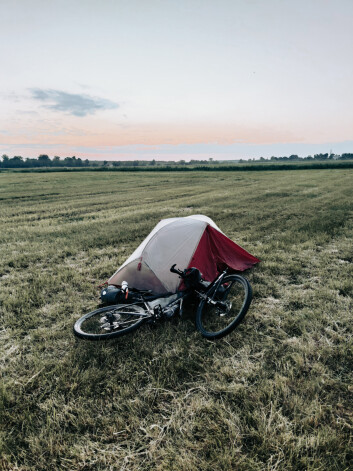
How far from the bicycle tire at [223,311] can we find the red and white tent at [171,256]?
2.37 feet

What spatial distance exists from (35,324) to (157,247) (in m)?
2.50

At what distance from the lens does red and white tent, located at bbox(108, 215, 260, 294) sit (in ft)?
17.2

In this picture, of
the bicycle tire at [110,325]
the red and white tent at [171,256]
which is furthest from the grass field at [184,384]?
the red and white tent at [171,256]

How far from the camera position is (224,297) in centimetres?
486

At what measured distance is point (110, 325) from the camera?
13.7ft

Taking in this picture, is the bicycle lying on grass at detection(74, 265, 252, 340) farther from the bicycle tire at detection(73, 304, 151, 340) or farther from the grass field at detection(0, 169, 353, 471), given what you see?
the grass field at detection(0, 169, 353, 471)

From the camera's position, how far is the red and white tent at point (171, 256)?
17.2 ft

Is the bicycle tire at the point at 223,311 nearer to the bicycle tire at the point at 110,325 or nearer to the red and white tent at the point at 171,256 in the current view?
the red and white tent at the point at 171,256

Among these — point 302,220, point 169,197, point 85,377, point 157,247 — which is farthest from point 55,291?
point 169,197

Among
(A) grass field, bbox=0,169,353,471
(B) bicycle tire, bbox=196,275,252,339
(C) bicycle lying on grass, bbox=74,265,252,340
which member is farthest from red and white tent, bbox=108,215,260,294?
(A) grass field, bbox=0,169,353,471

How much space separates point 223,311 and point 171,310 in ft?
2.87

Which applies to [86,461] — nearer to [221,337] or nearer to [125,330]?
[125,330]

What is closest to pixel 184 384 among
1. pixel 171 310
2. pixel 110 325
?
pixel 171 310

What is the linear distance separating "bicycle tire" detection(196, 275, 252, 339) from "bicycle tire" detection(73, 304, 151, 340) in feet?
2.95
